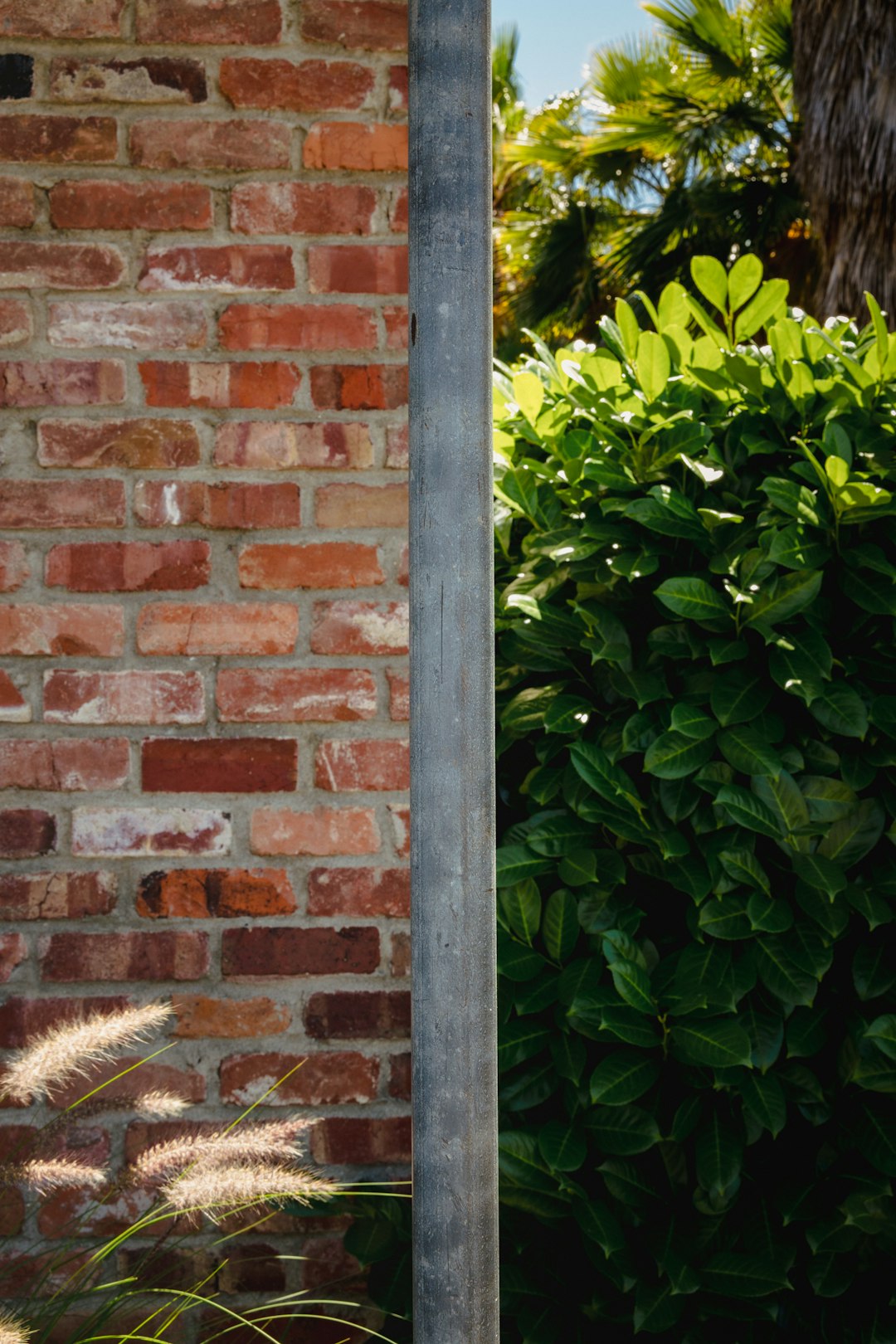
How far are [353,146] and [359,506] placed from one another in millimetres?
438

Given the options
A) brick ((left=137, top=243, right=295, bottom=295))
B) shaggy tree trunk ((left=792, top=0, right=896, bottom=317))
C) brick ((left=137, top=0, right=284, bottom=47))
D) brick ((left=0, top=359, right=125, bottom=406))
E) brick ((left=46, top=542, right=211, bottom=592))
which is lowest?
brick ((left=46, top=542, right=211, bottom=592))

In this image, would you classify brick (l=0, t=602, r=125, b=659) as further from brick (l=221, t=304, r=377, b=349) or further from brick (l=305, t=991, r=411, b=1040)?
brick (l=305, t=991, r=411, b=1040)

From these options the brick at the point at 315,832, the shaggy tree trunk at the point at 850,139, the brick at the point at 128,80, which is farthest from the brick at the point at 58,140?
the shaggy tree trunk at the point at 850,139

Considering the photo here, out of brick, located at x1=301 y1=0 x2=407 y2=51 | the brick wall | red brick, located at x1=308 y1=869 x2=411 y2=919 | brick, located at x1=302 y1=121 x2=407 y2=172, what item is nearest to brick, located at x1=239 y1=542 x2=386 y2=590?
the brick wall

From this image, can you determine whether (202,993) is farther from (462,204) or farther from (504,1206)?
(462,204)

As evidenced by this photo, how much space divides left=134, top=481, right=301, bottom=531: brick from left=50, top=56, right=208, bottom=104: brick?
1.54 ft

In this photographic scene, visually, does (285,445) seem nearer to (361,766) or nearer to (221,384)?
(221,384)

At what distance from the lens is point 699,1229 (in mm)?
1197

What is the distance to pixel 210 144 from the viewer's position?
1253mm

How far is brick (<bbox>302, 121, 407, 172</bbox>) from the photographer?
1.25m

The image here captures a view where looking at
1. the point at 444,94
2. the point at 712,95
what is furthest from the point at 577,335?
the point at 444,94

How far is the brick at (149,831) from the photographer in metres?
1.26

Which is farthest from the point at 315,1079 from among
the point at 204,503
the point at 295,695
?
the point at 204,503

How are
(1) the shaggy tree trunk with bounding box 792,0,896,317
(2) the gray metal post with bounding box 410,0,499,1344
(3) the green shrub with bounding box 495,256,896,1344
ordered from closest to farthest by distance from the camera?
1. (2) the gray metal post with bounding box 410,0,499,1344
2. (3) the green shrub with bounding box 495,256,896,1344
3. (1) the shaggy tree trunk with bounding box 792,0,896,317
